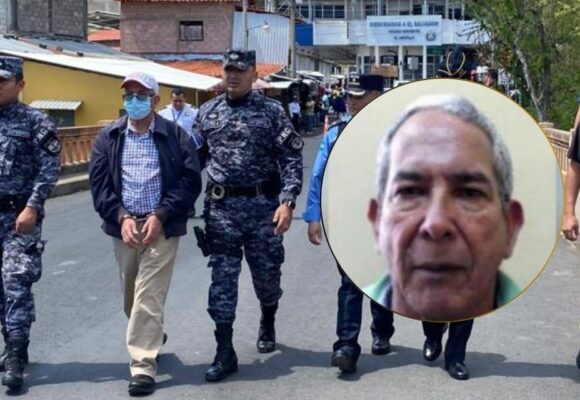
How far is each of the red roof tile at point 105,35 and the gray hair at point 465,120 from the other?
4800 centimetres

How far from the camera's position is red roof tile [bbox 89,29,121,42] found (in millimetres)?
51619

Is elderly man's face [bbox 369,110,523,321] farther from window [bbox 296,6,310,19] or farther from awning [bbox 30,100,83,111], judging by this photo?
window [bbox 296,6,310,19]

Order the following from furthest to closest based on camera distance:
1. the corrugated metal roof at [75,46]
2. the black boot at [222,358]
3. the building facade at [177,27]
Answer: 1. the building facade at [177,27]
2. the corrugated metal roof at [75,46]
3. the black boot at [222,358]

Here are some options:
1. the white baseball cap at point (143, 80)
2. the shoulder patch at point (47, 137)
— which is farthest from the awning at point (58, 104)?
the white baseball cap at point (143, 80)

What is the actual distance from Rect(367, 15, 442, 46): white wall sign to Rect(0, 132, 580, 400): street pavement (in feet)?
163

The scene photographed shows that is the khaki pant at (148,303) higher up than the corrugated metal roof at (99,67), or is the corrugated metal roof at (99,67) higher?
the corrugated metal roof at (99,67)

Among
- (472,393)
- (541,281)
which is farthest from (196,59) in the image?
(472,393)

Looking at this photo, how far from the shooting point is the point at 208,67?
1716 inches

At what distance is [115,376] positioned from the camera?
5.42m

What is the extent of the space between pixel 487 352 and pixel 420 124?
254cm

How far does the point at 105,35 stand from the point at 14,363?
50.2 metres

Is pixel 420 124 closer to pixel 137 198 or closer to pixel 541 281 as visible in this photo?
pixel 137 198

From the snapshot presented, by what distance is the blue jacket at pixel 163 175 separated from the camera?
516 cm

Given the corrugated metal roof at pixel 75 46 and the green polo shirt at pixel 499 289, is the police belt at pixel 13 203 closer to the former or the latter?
the green polo shirt at pixel 499 289
